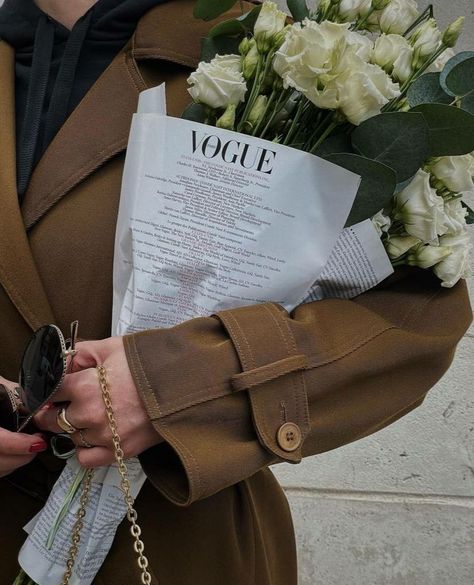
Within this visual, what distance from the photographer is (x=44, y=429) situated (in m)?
1.06

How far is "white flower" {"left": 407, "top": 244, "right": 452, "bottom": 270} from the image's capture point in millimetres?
1064

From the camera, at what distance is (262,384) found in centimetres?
96

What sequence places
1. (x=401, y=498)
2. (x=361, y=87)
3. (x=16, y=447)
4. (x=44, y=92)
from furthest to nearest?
(x=401, y=498), (x=44, y=92), (x=16, y=447), (x=361, y=87)

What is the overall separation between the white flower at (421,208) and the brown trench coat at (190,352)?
15 centimetres

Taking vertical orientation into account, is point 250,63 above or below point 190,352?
above

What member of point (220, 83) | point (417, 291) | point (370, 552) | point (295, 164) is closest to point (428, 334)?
point (417, 291)

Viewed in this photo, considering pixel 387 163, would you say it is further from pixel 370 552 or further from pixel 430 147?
pixel 370 552

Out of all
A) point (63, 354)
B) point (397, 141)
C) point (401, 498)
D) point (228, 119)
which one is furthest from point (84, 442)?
point (401, 498)

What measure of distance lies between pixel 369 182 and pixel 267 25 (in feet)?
0.83

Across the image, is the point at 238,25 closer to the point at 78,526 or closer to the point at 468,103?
the point at 468,103

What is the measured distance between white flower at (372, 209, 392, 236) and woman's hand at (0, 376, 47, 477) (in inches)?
22.2

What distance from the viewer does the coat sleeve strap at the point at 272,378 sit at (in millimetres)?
956

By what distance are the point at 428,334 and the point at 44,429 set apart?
23.3 inches

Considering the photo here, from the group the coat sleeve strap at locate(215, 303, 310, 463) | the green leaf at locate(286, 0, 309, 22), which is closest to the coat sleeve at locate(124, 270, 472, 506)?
the coat sleeve strap at locate(215, 303, 310, 463)
